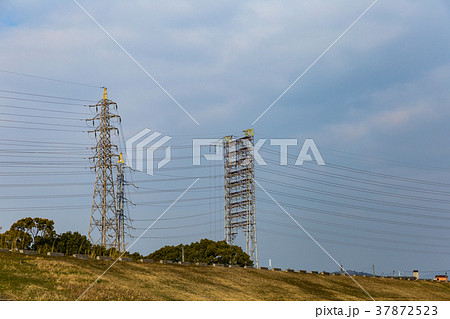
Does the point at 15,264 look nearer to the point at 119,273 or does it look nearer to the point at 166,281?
the point at 119,273

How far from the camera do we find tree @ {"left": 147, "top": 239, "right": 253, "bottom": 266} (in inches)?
3356

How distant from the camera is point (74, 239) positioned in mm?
66562

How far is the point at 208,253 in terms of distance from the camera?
8744 cm

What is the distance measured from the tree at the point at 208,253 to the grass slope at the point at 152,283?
23829mm

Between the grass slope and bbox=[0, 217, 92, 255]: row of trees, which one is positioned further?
bbox=[0, 217, 92, 255]: row of trees

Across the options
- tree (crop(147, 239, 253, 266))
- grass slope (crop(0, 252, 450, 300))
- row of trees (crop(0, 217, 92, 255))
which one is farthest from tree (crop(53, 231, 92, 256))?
tree (crop(147, 239, 253, 266))

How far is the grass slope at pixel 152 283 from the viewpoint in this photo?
3090 cm

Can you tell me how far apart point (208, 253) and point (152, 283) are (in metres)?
48.8

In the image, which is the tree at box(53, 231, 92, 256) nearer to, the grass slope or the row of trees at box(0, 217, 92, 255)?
the row of trees at box(0, 217, 92, 255)

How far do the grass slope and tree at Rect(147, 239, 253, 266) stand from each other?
2383cm
